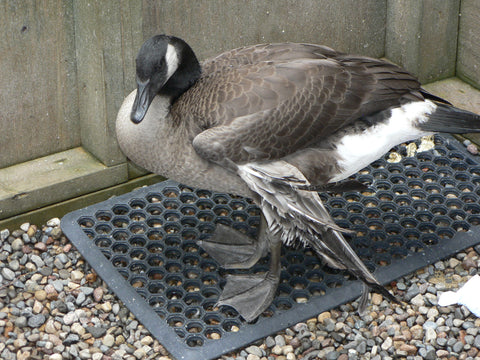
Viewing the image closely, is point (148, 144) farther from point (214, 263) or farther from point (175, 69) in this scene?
point (214, 263)

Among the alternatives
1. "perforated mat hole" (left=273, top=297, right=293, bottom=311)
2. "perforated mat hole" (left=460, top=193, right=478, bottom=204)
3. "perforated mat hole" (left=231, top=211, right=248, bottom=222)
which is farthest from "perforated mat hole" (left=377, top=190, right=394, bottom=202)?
"perforated mat hole" (left=273, top=297, right=293, bottom=311)

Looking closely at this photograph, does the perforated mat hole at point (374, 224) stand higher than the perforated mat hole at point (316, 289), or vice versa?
the perforated mat hole at point (374, 224)

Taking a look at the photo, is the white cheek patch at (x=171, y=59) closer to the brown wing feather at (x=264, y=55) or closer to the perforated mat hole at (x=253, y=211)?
the brown wing feather at (x=264, y=55)

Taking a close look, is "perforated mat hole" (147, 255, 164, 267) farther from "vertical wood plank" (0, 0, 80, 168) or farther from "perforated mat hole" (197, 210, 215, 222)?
"vertical wood plank" (0, 0, 80, 168)

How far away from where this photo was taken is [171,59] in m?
4.41

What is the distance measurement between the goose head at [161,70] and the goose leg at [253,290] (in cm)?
102

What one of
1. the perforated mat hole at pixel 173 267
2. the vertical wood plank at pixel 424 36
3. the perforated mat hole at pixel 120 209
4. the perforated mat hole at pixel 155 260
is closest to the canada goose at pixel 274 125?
the perforated mat hole at pixel 173 267

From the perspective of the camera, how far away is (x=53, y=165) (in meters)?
5.34

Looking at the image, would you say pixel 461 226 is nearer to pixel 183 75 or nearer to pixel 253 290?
pixel 253 290

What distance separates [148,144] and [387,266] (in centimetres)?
160

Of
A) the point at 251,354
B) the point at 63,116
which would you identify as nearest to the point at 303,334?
the point at 251,354

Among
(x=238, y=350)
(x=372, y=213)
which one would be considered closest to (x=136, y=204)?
(x=238, y=350)

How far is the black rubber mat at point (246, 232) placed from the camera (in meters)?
4.55

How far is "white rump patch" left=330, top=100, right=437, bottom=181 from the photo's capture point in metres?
4.55
